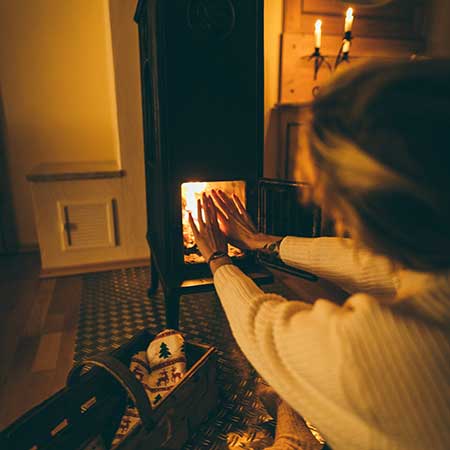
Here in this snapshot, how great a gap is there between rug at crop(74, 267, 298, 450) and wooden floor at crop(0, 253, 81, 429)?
0.20 feet

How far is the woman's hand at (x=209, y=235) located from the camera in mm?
859

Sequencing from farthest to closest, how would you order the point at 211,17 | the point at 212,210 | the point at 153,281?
the point at 153,281 < the point at 211,17 < the point at 212,210

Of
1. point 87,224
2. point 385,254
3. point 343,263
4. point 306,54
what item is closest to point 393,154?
point 385,254

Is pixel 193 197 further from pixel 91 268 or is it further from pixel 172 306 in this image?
pixel 91 268

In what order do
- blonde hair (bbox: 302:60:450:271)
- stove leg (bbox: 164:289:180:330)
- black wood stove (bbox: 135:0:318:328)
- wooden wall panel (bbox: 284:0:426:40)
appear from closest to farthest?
blonde hair (bbox: 302:60:450:271) < black wood stove (bbox: 135:0:318:328) < stove leg (bbox: 164:289:180:330) < wooden wall panel (bbox: 284:0:426:40)

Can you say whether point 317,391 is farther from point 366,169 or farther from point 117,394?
point 117,394

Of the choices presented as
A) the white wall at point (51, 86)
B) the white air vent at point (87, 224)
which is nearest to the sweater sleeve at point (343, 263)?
the white air vent at point (87, 224)

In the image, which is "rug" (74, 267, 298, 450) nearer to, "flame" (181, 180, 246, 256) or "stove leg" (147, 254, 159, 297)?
"stove leg" (147, 254, 159, 297)

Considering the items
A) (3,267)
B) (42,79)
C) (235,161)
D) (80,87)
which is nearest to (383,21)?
(235,161)

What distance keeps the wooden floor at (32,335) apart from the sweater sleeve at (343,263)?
0.84 meters

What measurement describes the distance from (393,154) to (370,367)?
0.77ft

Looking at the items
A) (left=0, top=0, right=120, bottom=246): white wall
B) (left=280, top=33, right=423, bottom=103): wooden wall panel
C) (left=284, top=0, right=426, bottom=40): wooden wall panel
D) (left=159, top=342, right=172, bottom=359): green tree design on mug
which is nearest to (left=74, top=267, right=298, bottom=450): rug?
(left=159, top=342, right=172, bottom=359): green tree design on mug

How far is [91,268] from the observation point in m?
2.04

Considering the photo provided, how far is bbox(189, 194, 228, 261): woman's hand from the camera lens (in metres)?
0.86
